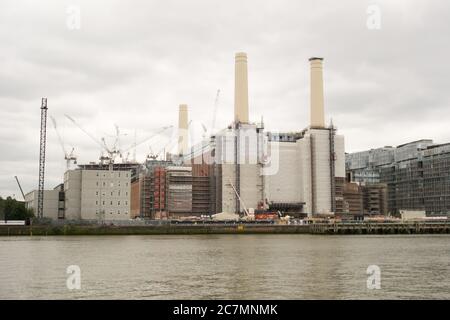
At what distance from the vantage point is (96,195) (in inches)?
4843

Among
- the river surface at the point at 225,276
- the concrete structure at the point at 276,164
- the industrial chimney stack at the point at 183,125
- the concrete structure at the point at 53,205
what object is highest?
the industrial chimney stack at the point at 183,125

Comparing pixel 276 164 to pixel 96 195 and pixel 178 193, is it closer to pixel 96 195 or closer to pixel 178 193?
pixel 178 193

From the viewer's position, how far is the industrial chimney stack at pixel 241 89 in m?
138

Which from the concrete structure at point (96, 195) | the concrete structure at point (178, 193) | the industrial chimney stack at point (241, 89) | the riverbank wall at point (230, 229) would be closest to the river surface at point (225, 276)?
the riverbank wall at point (230, 229)

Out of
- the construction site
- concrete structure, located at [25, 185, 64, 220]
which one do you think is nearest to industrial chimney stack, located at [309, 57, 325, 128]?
the construction site

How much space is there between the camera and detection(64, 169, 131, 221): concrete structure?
12238 cm

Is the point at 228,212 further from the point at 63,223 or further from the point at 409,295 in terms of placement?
the point at 409,295

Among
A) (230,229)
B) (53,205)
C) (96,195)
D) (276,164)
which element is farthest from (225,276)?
(276,164)

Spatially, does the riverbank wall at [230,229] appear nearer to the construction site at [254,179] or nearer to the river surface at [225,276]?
the construction site at [254,179]

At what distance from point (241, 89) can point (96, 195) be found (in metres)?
41.7

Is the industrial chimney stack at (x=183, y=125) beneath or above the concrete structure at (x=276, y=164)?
above

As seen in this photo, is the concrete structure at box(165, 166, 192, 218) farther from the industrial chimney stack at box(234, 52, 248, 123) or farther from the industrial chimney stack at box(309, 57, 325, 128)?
the industrial chimney stack at box(309, 57, 325, 128)

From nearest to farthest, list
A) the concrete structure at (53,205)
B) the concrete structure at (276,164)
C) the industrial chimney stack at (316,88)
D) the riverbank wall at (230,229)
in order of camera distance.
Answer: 1. the riverbank wall at (230,229)
2. the concrete structure at (53,205)
3. the concrete structure at (276,164)
4. the industrial chimney stack at (316,88)

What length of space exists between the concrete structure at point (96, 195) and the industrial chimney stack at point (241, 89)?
104 ft
